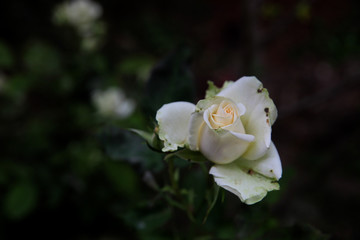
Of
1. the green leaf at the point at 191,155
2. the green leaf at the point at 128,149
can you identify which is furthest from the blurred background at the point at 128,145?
the green leaf at the point at 191,155

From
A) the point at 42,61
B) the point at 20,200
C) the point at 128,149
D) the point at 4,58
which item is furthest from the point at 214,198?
the point at 4,58

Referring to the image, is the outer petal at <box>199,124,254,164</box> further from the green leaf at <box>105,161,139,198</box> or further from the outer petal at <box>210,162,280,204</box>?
the green leaf at <box>105,161,139,198</box>

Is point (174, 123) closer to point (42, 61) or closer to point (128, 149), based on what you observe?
point (128, 149)

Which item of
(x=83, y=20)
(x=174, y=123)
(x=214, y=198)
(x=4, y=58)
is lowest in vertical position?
(x=214, y=198)

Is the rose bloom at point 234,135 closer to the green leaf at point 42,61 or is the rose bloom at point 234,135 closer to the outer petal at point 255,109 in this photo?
the outer petal at point 255,109

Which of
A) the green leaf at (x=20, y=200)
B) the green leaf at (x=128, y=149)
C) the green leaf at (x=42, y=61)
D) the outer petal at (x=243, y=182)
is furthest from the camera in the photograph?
the green leaf at (x=42, y=61)

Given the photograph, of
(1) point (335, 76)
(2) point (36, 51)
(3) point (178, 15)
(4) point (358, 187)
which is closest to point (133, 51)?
(3) point (178, 15)

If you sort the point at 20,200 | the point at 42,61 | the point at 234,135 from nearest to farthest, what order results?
the point at 234,135
the point at 20,200
the point at 42,61
